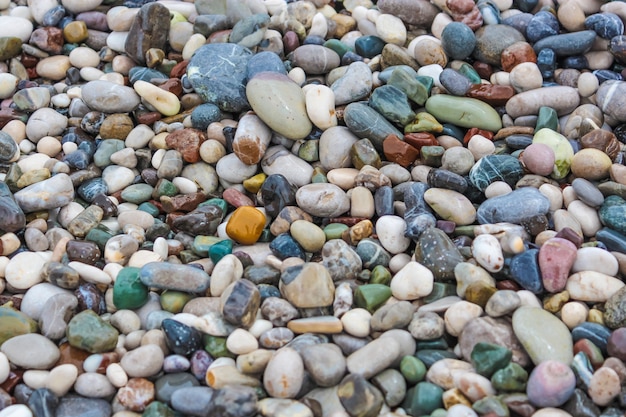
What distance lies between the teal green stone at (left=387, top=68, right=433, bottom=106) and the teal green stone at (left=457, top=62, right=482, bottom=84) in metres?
0.19

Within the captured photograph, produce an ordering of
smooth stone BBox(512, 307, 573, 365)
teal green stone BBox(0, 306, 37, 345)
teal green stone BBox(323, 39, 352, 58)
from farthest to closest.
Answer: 1. teal green stone BBox(323, 39, 352, 58)
2. teal green stone BBox(0, 306, 37, 345)
3. smooth stone BBox(512, 307, 573, 365)

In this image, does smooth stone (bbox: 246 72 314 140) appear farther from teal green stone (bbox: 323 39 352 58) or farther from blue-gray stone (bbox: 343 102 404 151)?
teal green stone (bbox: 323 39 352 58)

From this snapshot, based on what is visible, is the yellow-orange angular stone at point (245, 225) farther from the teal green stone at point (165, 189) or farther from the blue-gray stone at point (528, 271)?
the blue-gray stone at point (528, 271)

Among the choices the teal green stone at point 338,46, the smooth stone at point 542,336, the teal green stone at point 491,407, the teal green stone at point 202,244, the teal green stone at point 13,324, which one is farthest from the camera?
the teal green stone at point 338,46

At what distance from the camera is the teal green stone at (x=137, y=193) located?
7.15 ft

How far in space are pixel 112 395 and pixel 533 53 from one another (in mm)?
1707

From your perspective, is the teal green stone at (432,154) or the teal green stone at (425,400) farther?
the teal green stone at (432,154)

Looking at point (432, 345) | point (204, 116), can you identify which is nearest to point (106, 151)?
point (204, 116)

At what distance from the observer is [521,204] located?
1932mm

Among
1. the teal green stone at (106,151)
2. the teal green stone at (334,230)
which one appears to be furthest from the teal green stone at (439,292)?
the teal green stone at (106,151)

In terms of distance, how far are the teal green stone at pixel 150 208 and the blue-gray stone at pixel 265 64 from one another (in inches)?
20.8

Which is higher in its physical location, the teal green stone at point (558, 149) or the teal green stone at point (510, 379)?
the teal green stone at point (558, 149)

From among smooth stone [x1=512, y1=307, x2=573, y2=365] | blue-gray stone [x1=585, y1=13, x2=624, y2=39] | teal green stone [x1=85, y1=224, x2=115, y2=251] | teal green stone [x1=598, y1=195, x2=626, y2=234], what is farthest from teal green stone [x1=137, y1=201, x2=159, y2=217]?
blue-gray stone [x1=585, y1=13, x2=624, y2=39]

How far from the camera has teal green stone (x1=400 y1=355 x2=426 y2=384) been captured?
1.59m
